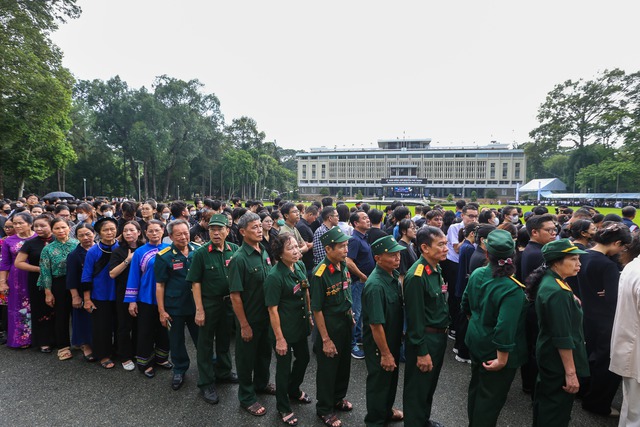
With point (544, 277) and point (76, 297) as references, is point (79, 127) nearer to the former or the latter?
point (76, 297)

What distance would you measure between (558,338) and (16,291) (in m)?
6.17

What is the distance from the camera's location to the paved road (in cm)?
317

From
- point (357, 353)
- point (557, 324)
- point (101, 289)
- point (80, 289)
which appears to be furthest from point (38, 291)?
point (557, 324)

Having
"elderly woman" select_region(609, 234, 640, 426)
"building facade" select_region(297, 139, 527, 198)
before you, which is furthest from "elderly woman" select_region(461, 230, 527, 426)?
"building facade" select_region(297, 139, 527, 198)

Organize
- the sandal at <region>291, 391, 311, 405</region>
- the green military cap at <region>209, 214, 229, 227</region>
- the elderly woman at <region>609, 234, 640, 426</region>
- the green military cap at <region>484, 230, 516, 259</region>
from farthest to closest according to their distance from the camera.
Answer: the green military cap at <region>209, 214, 229, 227</region> < the sandal at <region>291, 391, 311, 405</region> < the elderly woman at <region>609, 234, 640, 426</region> < the green military cap at <region>484, 230, 516, 259</region>

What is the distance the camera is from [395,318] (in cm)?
291

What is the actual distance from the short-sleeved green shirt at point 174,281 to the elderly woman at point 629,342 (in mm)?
3975

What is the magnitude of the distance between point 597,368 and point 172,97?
156 ft

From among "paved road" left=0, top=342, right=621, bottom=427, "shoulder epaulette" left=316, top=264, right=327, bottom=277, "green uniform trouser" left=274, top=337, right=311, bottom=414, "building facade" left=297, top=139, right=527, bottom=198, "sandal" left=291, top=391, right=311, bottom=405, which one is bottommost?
"paved road" left=0, top=342, right=621, bottom=427

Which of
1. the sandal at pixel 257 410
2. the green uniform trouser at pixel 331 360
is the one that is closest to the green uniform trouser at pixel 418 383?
the green uniform trouser at pixel 331 360

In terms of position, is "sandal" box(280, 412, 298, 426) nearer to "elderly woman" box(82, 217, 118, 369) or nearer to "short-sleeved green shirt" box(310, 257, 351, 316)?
"short-sleeved green shirt" box(310, 257, 351, 316)

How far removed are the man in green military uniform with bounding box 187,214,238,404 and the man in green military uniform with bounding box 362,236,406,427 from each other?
1.61 m

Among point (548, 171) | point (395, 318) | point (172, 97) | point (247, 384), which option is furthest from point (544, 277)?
point (548, 171)

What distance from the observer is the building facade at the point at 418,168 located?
79250mm
